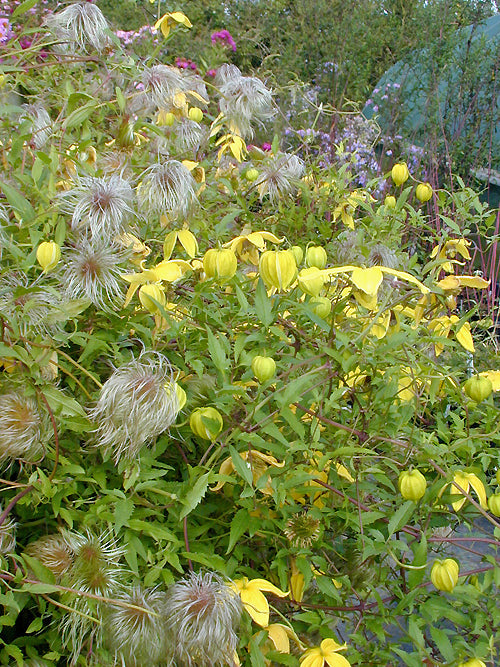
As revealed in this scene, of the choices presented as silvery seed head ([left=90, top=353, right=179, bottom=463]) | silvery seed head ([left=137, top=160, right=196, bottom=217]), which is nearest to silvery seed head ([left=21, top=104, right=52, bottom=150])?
silvery seed head ([left=137, top=160, right=196, bottom=217])

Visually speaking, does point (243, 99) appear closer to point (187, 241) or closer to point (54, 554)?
point (187, 241)

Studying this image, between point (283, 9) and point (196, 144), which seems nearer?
point (196, 144)

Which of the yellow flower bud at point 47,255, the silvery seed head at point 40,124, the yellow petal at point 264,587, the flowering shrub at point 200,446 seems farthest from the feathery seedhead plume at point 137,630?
the silvery seed head at point 40,124

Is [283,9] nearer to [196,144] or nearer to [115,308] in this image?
[196,144]

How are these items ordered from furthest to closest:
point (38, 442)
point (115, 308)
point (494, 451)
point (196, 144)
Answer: point (196, 144)
point (494, 451)
point (115, 308)
point (38, 442)

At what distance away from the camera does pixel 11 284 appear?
863mm

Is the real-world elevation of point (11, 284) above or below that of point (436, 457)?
above

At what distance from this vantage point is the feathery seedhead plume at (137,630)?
749mm

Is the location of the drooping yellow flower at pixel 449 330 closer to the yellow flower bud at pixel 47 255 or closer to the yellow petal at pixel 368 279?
the yellow petal at pixel 368 279

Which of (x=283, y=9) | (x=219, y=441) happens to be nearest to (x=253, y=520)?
(x=219, y=441)

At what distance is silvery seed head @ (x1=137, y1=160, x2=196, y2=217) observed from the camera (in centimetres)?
106

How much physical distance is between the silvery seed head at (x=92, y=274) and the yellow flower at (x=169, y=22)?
0.60 meters

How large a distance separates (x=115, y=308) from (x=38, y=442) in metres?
0.21

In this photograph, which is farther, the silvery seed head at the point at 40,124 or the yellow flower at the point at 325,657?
the silvery seed head at the point at 40,124
